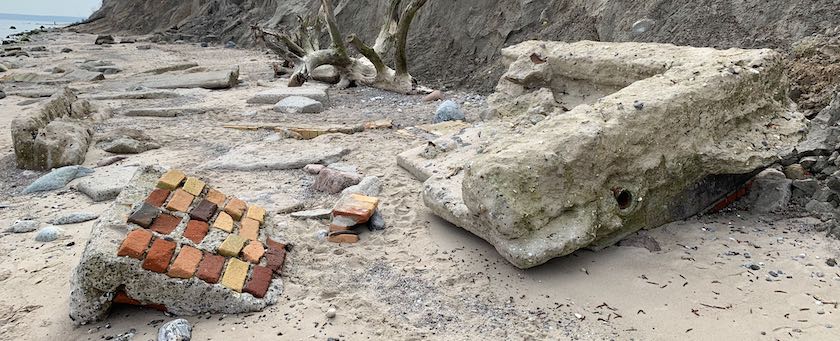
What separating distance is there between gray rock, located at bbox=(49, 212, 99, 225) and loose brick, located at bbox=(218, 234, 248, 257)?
4.09ft

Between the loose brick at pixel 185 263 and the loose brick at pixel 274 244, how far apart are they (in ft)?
1.23

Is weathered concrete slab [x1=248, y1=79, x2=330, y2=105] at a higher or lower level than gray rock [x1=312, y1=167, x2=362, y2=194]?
lower

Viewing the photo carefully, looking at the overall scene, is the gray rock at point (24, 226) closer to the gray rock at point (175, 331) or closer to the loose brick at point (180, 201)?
the loose brick at point (180, 201)

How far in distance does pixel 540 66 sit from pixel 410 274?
215cm

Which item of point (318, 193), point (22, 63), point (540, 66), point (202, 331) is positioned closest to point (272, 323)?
point (202, 331)

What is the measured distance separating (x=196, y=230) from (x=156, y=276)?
31 centimetres

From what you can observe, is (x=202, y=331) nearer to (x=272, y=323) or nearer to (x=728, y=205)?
(x=272, y=323)

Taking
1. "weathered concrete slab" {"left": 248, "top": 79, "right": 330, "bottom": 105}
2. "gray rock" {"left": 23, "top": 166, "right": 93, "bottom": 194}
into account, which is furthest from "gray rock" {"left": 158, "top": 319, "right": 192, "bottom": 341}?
"weathered concrete slab" {"left": 248, "top": 79, "right": 330, "bottom": 105}

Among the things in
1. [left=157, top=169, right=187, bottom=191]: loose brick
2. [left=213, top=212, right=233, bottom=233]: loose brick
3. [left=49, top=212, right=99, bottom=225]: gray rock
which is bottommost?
[left=49, top=212, right=99, bottom=225]: gray rock

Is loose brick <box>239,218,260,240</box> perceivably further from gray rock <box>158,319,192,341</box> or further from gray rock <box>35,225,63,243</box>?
gray rock <box>35,225,63,243</box>

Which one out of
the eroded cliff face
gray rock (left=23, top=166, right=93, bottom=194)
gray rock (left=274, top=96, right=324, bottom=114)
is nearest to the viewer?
gray rock (left=23, top=166, right=93, bottom=194)

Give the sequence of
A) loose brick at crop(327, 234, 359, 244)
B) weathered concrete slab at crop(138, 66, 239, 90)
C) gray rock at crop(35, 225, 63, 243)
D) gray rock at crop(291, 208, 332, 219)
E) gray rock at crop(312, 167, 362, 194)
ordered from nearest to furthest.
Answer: loose brick at crop(327, 234, 359, 244)
gray rock at crop(35, 225, 63, 243)
gray rock at crop(291, 208, 332, 219)
gray rock at crop(312, 167, 362, 194)
weathered concrete slab at crop(138, 66, 239, 90)

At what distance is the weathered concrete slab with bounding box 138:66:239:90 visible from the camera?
8.40 meters

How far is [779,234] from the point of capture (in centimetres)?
265
